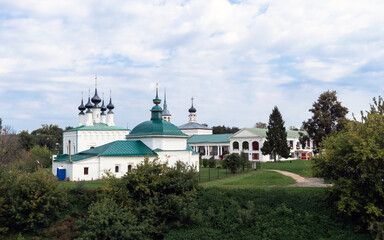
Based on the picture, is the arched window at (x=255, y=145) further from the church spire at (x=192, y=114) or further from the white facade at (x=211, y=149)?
the church spire at (x=192, y=114)

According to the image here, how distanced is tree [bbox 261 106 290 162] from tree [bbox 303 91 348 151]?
16.9 metres

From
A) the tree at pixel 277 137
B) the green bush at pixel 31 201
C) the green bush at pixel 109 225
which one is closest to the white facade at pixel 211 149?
the tree at pixel 277 137

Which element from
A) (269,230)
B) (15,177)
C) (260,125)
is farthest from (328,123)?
(260,125)

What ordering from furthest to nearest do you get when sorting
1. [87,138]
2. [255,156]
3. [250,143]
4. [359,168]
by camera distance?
1. [250,143]
2. [255,156]
3. [87,138]
4. [359,168]

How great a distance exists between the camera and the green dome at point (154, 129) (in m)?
34.8

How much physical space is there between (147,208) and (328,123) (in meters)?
19.7

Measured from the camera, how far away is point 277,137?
164 ft

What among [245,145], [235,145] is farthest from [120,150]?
[235,145]

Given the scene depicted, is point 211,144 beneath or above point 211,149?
above

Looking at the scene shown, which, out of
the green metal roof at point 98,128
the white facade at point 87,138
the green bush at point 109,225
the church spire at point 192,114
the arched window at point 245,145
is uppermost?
the church spire at point 192,114

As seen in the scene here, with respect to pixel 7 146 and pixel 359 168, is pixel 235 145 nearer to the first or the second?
pixel 7 146

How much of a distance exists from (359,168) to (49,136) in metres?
69.9

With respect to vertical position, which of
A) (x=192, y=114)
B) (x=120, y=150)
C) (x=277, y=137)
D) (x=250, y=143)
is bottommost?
(x=120, y=150)

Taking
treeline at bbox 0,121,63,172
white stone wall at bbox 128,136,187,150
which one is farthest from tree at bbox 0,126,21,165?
white stone wall at bbox 128,136,187,150
